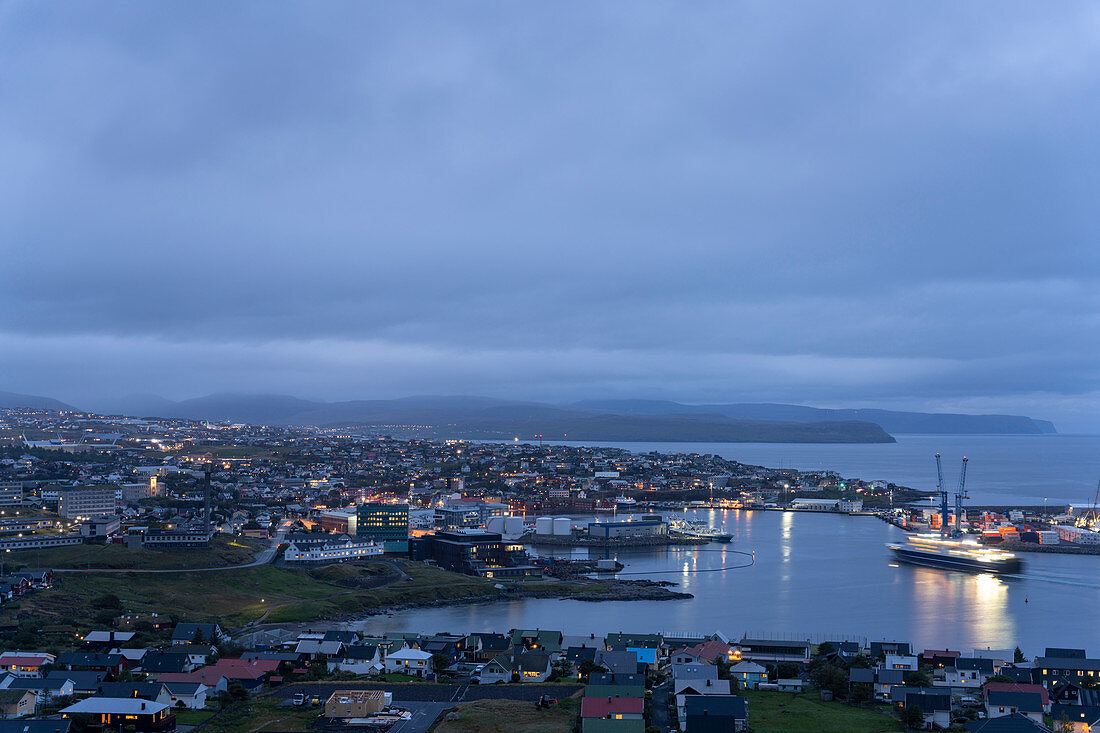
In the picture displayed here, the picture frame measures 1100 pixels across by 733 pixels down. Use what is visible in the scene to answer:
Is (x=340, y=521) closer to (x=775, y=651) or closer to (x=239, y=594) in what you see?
(x=239, y=594)

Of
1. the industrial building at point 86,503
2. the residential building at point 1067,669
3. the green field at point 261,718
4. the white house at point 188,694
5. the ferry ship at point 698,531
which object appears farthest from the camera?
the ferry ship at point 698,531

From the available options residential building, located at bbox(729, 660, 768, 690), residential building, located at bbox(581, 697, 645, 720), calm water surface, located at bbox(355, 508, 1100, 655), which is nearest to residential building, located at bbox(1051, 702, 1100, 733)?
residential building, located at bbox(729, 660, 768, 690)

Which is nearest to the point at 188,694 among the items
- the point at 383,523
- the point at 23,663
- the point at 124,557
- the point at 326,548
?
the point at 23,663

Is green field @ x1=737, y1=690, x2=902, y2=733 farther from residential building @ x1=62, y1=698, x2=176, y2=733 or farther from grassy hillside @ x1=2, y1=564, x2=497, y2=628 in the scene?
grassy hillside @ x1=2, y1=564, x2=497, y2=628

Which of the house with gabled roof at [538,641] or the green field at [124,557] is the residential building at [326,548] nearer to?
the green field at [124,557]

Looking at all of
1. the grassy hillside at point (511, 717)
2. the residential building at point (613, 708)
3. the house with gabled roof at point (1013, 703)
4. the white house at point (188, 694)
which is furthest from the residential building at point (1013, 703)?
the white house at point (188, 694)
